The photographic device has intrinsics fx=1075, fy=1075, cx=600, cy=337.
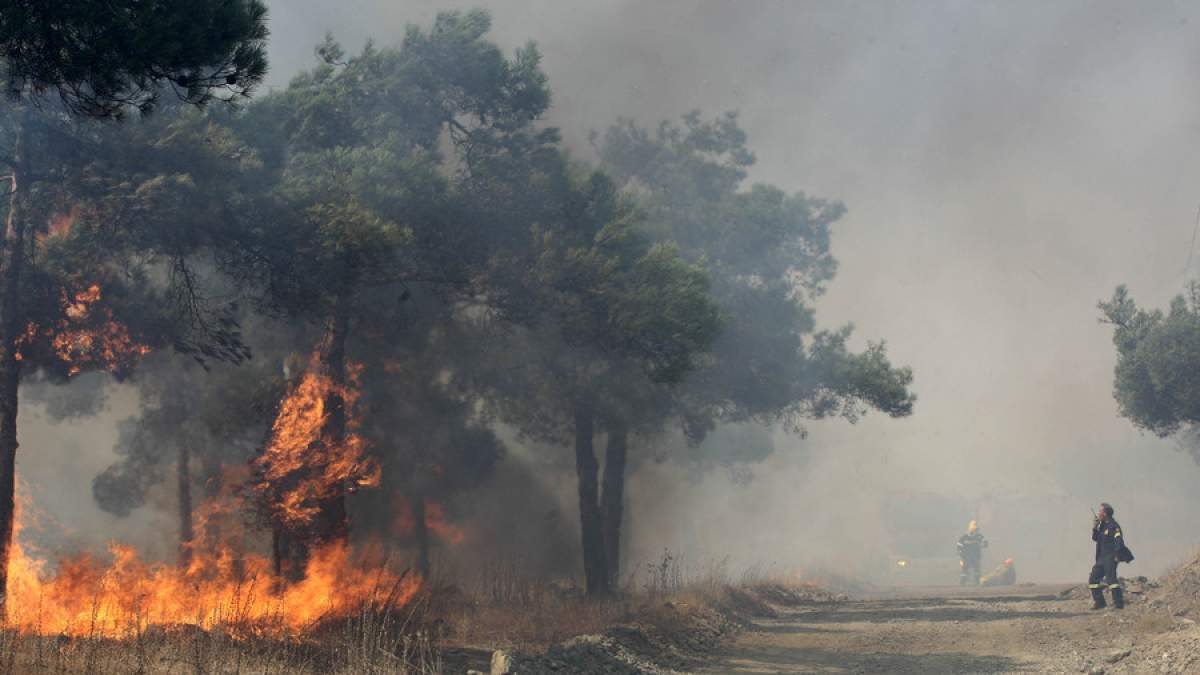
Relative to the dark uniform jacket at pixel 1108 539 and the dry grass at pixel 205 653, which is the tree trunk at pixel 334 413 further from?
the dark uniform jacket at pixel 1108 539

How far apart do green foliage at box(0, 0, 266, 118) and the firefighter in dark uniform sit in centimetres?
1868

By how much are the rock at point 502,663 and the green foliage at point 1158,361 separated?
827 inches

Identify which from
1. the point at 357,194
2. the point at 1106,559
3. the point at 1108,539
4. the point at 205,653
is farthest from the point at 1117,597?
the point at 205,653

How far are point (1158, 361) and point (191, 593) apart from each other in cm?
2316

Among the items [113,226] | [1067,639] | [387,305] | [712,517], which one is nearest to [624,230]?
[387,305]

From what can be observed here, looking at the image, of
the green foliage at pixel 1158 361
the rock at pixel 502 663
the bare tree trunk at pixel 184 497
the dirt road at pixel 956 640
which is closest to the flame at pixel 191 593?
the rock at pixel 502 663

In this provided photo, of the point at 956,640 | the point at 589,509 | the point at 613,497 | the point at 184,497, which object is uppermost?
the point at 184,497

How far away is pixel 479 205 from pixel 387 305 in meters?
3.34

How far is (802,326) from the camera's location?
34219 mm

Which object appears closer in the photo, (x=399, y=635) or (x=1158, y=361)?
(x=399, y=635)

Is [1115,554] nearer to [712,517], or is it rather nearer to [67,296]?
[67,296]

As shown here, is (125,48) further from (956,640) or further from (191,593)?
(956,640)

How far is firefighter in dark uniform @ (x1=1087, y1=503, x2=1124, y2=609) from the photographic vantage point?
71.0 ft

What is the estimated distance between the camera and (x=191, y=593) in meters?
17.0
